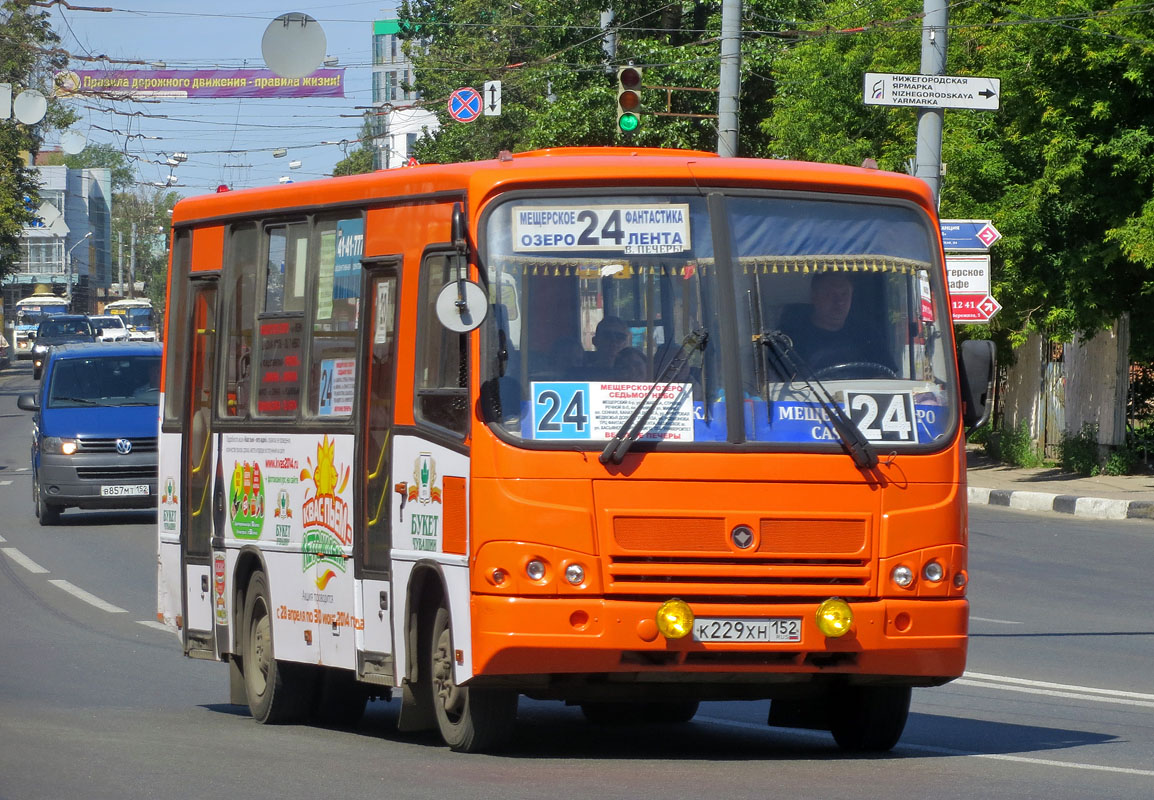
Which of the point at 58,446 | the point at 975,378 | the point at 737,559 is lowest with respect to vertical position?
the point at 58,446

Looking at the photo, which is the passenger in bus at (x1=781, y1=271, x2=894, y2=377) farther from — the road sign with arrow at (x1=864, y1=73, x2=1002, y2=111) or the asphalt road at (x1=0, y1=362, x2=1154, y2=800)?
the road sign with arrow at (x1=864, y1=73, x2=1002, y2=111)

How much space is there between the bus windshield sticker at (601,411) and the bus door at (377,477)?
1034mm

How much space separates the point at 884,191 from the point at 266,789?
3.51 metres

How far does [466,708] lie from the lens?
8008 mm

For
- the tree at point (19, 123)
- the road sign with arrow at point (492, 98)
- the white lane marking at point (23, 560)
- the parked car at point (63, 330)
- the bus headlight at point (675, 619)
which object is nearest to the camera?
the bus headlight at point (675, 619)

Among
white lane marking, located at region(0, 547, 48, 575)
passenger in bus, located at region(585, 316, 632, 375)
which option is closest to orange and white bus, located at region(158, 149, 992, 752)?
passenger in bus, located at region(585, 316, 632, 375)

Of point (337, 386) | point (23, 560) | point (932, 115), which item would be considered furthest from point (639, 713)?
point (23, 560)

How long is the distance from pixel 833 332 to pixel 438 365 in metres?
1.62

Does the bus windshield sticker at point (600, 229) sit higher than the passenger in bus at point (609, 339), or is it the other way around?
the bus windshield sticker at point (600, 229)

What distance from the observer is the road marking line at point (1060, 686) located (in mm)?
10888

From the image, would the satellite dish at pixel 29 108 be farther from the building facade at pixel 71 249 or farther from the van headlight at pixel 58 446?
the building facade at pixel 71 249

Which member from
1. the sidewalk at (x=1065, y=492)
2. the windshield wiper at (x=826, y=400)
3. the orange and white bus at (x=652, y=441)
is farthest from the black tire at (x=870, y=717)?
the sidewalk at (x=1065, y=492)

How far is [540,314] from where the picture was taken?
25.7ft

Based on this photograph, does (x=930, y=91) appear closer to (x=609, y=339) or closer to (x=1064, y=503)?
(x=1064, y=503)
